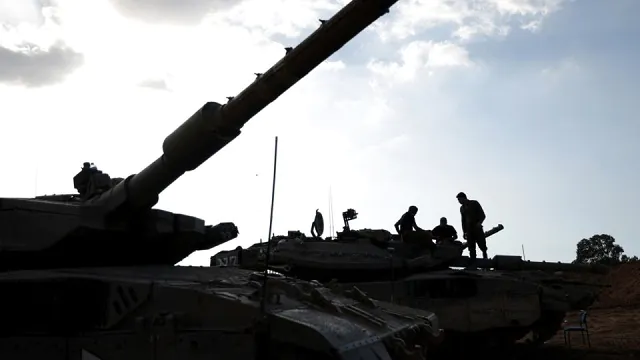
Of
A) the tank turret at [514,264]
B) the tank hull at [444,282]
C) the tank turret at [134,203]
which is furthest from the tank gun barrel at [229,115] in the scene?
the tank turret at [514,264]

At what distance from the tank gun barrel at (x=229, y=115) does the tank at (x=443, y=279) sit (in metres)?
6.58

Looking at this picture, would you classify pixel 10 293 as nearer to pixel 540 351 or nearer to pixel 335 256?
pixel 335 256

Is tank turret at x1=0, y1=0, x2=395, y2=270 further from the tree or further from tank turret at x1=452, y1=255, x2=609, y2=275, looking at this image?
the tree

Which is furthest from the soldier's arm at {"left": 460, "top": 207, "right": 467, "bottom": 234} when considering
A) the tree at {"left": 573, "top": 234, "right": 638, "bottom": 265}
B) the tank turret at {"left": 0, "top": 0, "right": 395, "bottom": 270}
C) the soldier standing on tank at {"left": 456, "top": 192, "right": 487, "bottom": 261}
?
the tree at {"left": 573, "top": 234, "right": 638, "bottom": 265}

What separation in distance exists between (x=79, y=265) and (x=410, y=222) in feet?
33.3

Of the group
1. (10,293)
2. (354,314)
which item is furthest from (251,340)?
(10,293)

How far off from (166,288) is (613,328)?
1720 cm

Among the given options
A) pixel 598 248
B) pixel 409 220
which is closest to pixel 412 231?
pixel 409 220

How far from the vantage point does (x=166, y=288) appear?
641cm

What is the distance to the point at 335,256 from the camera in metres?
15.4

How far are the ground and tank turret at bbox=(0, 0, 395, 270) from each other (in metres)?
9.98

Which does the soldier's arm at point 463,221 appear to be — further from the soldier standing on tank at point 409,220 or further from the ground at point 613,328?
the ground at point 613,328

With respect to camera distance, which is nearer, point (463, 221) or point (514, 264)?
point (463, 221)

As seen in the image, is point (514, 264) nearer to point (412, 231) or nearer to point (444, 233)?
point (444, 233)
